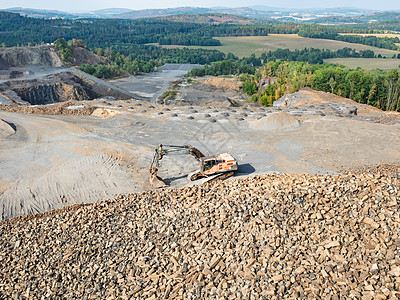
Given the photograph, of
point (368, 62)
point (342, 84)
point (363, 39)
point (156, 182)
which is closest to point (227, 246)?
point (156, 182)

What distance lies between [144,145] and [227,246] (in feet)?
57.8

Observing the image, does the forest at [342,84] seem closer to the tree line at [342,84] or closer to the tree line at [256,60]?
the tree line at [342,84]

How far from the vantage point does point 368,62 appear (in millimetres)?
117562

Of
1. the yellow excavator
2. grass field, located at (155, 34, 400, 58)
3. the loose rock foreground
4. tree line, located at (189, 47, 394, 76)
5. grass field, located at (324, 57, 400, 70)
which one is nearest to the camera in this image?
the loose rock foreground

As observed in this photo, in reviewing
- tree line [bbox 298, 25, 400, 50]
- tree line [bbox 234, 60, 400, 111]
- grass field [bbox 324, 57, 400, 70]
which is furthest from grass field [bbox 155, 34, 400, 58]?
tree line [bbox 234, 60, 400, 111]

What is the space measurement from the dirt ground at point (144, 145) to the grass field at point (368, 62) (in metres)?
80.0

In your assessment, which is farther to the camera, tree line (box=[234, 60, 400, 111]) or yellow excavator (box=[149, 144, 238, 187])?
tree line (box=[234, 60, 400, 111])

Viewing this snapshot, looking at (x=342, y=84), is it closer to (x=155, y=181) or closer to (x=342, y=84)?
(x=342, y=84)

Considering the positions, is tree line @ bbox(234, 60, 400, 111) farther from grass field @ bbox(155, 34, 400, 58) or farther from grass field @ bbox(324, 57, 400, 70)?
grass field @ bbox(155, 34, 400, 58)

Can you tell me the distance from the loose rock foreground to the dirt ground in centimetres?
549

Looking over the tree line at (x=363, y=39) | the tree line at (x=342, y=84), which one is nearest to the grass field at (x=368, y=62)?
the tree line at (x=363, y=39)

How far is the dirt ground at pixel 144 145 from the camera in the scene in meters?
22.4

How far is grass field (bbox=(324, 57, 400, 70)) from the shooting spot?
108312mm

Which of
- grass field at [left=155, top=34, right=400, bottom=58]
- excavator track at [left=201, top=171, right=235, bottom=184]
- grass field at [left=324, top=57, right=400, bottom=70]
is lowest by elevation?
excavator track at [left=201, top=171, right=235, bottom=184]
